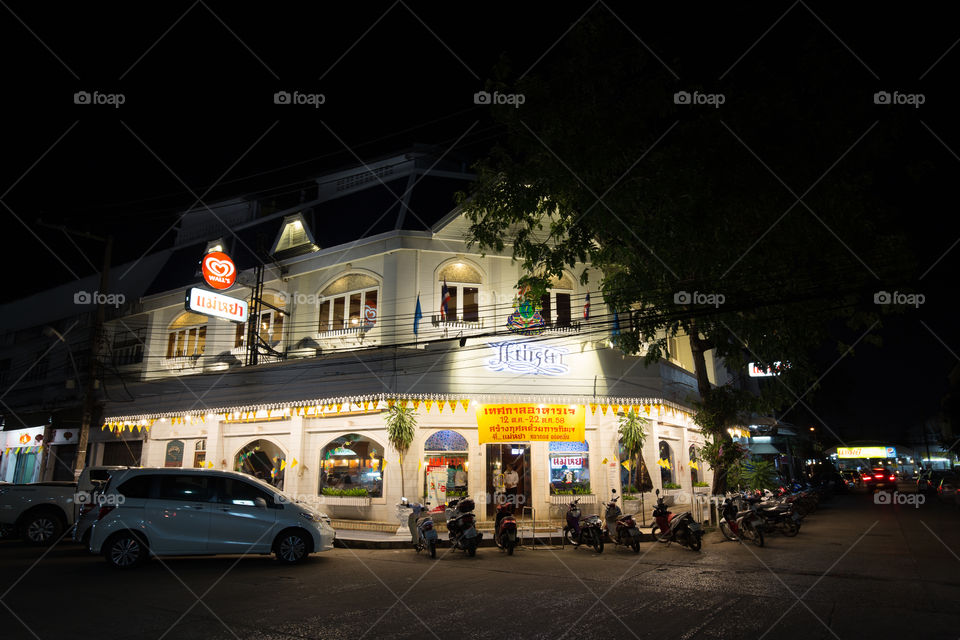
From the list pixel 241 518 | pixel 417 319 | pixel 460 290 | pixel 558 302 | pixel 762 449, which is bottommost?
pixel 241 518

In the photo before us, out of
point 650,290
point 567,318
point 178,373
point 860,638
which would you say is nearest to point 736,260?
point 650,290

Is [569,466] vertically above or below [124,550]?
above

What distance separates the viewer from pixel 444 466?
17.3 metres

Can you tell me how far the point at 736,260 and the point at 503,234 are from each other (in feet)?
22.0

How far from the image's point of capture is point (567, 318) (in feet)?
59.7

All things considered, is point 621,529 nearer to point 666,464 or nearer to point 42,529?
point 666,464

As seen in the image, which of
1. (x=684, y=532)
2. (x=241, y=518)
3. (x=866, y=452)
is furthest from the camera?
(x=866, y=452)

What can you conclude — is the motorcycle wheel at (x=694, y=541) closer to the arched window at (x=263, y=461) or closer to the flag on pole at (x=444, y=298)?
the flag on pole at (x=444, y=298)

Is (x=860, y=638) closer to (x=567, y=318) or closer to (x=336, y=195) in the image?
(x=567, y=318)

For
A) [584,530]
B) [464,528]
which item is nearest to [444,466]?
[464,528]

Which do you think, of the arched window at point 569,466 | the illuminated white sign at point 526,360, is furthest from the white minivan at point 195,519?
the arched window at point 569,466

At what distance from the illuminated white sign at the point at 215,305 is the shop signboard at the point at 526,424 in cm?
910

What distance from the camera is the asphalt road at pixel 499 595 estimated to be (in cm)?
593

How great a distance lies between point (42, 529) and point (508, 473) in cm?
1204
